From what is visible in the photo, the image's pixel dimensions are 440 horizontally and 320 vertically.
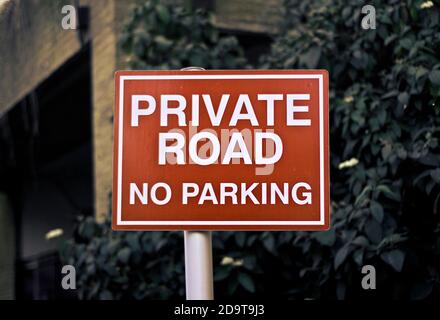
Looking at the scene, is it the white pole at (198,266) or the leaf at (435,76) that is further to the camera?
the leaf at (435,76)

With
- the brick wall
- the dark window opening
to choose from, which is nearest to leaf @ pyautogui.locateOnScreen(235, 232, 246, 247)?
the brick wall

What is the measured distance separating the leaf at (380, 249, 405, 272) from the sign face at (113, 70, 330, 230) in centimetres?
215

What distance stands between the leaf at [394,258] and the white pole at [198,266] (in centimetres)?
232

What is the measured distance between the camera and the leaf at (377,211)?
5449 mm

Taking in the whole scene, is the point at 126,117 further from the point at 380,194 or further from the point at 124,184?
the point at 380,194

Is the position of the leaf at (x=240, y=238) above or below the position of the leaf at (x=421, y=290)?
above

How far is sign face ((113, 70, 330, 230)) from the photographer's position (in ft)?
10.6

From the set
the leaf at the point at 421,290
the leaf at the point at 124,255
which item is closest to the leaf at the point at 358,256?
the leaf at the point at 421,290

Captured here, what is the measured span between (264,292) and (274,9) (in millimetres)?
3737

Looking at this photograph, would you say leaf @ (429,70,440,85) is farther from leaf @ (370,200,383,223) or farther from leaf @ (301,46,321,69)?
leaf @ (301,46,321,69)

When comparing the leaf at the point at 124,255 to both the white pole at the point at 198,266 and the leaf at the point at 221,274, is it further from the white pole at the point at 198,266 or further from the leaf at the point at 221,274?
the white pole at the point at 198,266

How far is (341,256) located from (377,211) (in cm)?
36

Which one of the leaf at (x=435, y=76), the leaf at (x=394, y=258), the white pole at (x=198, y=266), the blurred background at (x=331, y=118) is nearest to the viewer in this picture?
the white pole at (x=198, y=266)

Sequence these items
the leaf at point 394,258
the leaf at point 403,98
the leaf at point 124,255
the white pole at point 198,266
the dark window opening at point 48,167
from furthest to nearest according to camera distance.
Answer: the dark window opening at point 48,167 < the leaf at point 124,255 < the leaf at point 403,98 < the leaf at point 394,258 < the white pole at point 198,266
